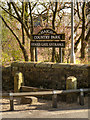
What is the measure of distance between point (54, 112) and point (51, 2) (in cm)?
1038

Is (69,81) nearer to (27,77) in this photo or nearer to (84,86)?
(84,86)

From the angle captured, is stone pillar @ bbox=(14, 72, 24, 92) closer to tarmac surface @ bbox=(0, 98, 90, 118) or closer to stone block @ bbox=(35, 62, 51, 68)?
stone block @ bbox=(35, 62, 51, 68)

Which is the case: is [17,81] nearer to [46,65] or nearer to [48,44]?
[46,65]

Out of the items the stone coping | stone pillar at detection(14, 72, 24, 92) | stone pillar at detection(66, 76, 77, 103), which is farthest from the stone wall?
stone pillar at detection(66, 76, 77, 103)

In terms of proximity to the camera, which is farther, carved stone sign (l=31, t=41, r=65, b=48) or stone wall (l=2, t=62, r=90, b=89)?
carved stone sign (l=31, t=41, r=65, b=48)

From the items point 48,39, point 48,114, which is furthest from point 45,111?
point 48,39

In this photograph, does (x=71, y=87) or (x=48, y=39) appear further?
(x=48, y=39)

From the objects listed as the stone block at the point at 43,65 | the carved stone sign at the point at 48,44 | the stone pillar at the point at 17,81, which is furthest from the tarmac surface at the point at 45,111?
the carved stone sign at the point at 48,44

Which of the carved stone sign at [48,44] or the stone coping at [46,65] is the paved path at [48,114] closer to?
the stone coping at [46,65]

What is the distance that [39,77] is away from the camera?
31.1 feet

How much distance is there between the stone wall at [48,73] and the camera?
866 cm

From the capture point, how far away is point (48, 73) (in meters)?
9.26

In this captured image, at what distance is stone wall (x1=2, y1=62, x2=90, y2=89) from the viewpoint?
28.4 feet

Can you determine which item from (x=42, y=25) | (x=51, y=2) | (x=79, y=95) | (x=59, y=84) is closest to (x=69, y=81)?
(x=79, y=95)
